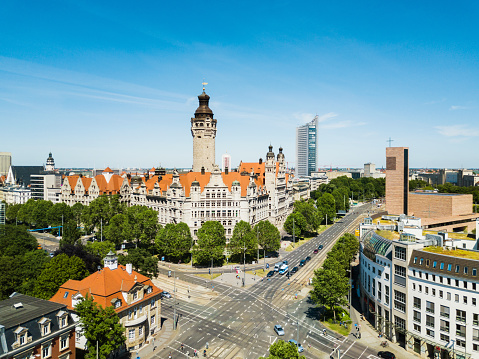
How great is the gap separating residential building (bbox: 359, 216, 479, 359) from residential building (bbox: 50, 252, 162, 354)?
4631cm

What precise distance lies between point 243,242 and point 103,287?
187 ft

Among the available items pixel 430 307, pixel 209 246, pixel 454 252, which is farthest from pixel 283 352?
pixel 209 246

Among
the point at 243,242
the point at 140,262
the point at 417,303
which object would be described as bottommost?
the point at 417,303

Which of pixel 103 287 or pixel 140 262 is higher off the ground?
pixel 103 287

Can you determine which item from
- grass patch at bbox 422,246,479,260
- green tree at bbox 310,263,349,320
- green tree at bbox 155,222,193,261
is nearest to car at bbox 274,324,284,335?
green tree at bbox 310,263,349,320

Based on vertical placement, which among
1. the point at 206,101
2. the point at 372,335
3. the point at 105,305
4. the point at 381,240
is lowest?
the point at 372,335

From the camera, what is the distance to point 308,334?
6750 cm

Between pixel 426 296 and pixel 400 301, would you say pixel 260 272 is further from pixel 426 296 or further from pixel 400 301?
pixel 426 296

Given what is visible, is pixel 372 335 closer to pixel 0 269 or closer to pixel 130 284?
pixel 130 284

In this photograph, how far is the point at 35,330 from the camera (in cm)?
4738

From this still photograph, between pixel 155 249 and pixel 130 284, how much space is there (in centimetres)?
6403

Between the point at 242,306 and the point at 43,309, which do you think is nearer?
the point at 43,309

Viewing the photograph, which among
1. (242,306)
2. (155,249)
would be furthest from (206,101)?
(242,306)

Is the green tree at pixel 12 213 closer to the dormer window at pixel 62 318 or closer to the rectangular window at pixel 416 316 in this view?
the dormer window at pixel 62 318
